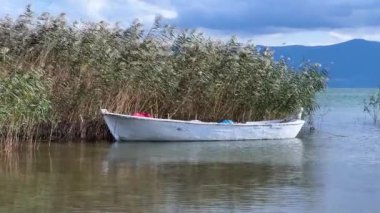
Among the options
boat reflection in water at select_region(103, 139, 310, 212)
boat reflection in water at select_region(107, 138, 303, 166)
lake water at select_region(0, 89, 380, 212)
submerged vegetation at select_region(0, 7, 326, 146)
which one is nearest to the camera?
lake water at select_region(0, 89, 380, 212)

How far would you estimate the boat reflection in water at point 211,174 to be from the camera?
11.9 metres

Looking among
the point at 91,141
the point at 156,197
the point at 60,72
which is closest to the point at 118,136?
the point at 91,141

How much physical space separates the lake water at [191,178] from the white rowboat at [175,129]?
0.49 m

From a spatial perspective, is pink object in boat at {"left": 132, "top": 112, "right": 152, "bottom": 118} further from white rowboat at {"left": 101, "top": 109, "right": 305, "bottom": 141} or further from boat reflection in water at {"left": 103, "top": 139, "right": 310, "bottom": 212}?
boat reflection in water at {"left": 103, "top": 139, "right": 310, "bottom": 212}

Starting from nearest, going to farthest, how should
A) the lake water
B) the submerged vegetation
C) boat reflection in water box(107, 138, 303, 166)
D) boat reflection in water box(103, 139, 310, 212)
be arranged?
1. the lake water
2. boat reflection in water box(103, 139, 310, 212)
3. boat reflection in water box(107, 138, 303, 166)
4. the submerged vegetation

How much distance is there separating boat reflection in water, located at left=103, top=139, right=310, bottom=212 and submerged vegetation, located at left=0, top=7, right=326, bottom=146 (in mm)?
1791

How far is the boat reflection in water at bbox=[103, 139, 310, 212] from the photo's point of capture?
11.9 metres

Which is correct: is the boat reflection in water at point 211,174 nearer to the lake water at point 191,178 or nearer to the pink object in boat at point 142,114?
the lake water at point 191,178

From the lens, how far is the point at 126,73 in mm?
22688

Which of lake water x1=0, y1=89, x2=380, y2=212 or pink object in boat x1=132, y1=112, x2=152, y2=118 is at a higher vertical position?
pink object in boat x1=132, y1=112, x2=152, y2=118

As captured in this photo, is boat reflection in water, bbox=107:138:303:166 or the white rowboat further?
the white rowboat

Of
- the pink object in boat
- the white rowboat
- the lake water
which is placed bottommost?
the lake water

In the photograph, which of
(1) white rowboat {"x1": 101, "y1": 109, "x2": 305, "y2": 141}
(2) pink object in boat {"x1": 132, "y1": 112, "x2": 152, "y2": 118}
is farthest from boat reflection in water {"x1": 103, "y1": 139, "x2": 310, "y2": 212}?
(2) pink object in boat {"x1": 132, "y1": 112, "x2": 152, "y2": 118}

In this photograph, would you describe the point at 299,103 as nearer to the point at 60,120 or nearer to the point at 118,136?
the point at 118,136
